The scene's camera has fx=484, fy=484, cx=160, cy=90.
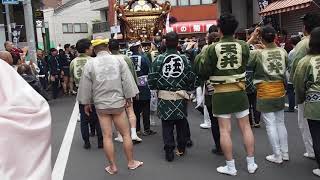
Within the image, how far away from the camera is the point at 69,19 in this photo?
2218 inches

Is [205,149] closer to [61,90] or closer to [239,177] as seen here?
[239,177]

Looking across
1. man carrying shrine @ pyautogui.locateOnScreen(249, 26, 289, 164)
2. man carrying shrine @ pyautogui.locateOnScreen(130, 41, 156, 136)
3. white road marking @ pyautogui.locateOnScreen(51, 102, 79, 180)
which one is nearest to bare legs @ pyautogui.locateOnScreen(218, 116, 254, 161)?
man carrying shrine @ pyautogui.locateOnScreen(249, 26, 289, 164)

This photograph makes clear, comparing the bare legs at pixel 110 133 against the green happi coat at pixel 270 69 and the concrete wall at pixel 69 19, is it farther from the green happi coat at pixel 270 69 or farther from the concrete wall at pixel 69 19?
the concrete wall at pixel 69 19

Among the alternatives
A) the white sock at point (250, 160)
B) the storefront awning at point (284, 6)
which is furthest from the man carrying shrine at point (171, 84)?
the storefront awning at point (284, 6)

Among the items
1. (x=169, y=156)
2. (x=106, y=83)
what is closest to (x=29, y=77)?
(x=106, y=83)

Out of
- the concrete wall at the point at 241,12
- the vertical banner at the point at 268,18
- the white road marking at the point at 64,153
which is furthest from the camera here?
the concrete wall at the point at 241,12

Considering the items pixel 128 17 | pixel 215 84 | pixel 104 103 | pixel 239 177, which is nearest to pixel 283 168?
pixel 239 177

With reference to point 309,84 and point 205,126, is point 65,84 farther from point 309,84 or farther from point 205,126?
point 309,84

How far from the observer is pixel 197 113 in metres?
10.4

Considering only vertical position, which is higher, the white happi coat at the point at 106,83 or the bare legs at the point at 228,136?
the white happi coat at the point at 106,83

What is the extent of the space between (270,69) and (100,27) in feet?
156

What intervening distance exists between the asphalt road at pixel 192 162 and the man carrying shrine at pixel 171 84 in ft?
1.36

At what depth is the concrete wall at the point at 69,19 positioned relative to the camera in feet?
180

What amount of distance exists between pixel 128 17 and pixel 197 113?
16.8 ft
